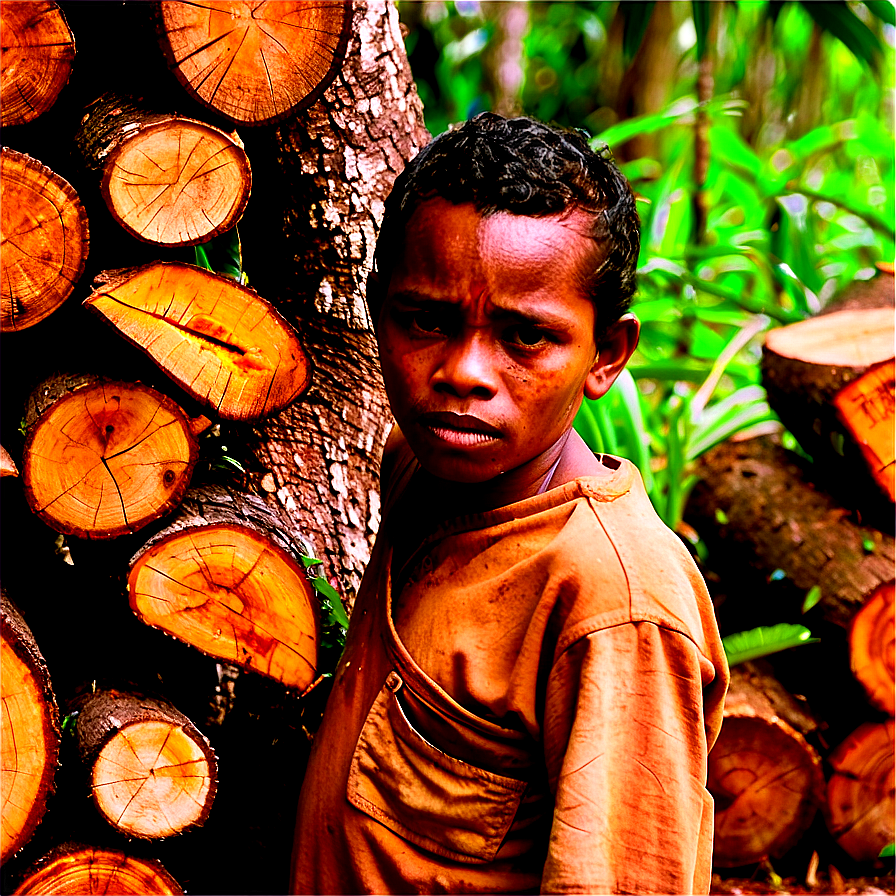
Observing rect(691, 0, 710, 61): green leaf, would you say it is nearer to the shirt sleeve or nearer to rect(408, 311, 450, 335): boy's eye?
rect(408, 311, 450, 335): boy's eye

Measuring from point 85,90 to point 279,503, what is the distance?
30.7 inches

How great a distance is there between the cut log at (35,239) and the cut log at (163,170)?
0.06 meters

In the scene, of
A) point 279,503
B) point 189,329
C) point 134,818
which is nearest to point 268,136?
point 189,329

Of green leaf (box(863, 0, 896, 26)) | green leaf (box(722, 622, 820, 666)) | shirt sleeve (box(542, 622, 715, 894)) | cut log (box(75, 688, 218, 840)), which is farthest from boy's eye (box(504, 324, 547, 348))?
green leaf (box(863, 0, 896, 26))

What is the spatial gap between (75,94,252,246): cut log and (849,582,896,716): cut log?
5.44ft

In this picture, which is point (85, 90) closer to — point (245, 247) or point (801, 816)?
point (245, 247)

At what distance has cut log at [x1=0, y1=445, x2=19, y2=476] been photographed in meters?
1.29

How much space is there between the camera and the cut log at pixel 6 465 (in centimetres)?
129

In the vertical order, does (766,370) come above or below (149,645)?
above

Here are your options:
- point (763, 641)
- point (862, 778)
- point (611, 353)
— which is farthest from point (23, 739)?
point (862, 778)

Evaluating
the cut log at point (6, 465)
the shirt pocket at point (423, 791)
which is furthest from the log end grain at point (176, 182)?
the shirt pocket at point (423, 791)

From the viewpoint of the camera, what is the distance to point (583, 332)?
1.17 m

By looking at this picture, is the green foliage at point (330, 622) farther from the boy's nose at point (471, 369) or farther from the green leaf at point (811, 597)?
the green leaf at point (811, 597)

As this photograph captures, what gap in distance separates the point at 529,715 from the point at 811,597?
1.38 metres
